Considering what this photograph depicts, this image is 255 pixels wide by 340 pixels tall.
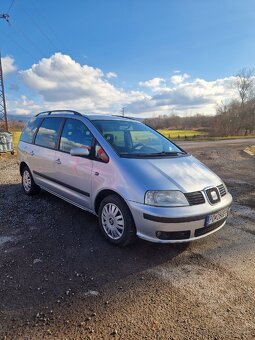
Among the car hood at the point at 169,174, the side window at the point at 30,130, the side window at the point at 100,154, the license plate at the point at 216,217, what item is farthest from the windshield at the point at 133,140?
the side window at the point at 30,130

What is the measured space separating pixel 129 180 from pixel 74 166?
1247 mm

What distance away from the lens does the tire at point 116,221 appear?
3662mm

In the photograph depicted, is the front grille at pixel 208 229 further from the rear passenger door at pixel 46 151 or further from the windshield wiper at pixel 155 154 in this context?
the rear passenger door at pixel 46 151

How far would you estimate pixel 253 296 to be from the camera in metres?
2.93

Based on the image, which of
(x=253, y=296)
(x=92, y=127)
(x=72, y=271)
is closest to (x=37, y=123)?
(x=92, y=127)

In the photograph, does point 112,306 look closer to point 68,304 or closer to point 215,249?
point 68,304

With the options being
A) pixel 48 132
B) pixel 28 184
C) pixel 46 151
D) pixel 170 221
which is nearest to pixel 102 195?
pixel 170 221

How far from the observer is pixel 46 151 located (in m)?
5.31

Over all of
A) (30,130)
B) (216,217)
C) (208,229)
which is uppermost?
(30,130)

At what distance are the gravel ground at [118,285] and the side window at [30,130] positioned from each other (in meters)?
2.01

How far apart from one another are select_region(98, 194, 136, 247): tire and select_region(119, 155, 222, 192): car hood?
0.43 m

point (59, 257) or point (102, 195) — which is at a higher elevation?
point (102, 195)

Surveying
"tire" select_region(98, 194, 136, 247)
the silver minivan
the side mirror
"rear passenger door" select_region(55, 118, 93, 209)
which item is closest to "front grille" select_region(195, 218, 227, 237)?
the silver minivan

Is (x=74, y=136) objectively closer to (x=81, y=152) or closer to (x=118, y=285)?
(x=81, y=152)
